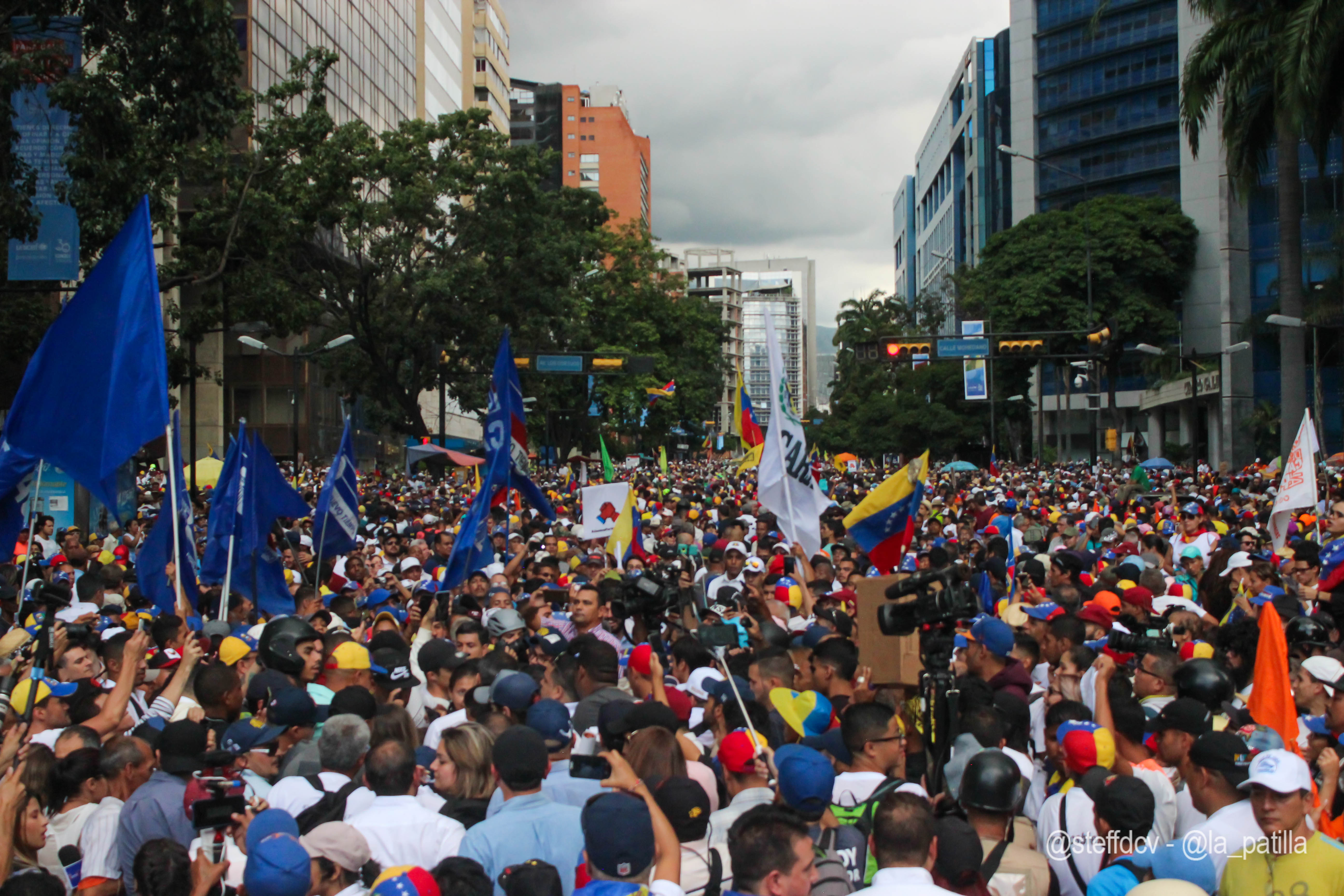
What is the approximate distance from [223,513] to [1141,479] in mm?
19451

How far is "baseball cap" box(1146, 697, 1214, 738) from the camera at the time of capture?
5160mm

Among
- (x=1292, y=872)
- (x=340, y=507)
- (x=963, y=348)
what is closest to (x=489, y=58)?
(x=963, y=348)

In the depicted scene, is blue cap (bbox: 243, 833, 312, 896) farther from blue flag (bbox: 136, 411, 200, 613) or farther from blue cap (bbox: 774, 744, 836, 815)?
blue flag (bbox: 136, 411, 200, 613)

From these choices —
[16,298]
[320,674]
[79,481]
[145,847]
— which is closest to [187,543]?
[79,481]

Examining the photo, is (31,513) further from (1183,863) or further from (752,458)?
(752,458)

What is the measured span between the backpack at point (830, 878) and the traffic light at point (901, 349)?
83.8 ft

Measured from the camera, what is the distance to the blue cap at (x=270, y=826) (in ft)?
13.4

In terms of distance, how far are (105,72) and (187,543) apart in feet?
39.4

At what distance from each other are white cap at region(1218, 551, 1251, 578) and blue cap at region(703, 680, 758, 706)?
16.6ft

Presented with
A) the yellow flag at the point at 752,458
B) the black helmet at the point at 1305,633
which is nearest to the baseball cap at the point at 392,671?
the black helmet at the point at 1305,633

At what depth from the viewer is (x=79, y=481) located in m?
7.74

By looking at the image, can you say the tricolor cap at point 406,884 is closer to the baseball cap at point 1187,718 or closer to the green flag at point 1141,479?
the baseball cap at point 1187,718

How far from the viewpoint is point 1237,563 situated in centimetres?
1017

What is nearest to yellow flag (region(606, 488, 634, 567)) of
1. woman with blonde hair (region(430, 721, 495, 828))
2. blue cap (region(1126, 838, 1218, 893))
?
woman with blonde hair (region(430, 721, 495, 828))
